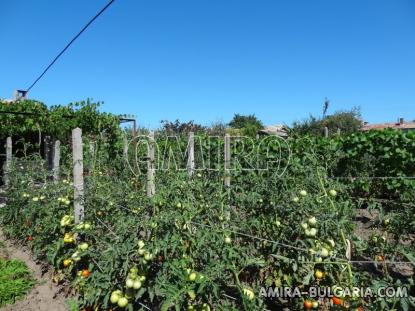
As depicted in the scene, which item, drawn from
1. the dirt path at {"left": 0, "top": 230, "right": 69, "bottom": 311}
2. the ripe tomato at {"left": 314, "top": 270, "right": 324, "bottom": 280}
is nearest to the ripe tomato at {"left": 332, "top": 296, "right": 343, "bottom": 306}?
the ripe tomato at {"left": 314, "top": 270, "right": 324, "bottom": 280}

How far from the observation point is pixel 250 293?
1975 mm

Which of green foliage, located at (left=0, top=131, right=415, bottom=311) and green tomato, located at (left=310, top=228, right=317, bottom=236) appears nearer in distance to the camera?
green foliage, located at (left=0, top=131, right=415, bottom=311)

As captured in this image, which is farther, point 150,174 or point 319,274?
point 150,174

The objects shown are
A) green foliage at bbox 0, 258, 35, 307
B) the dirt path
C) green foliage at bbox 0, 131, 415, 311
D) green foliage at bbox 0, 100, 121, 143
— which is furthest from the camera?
green foliage at bbox 0, 100, 121, 143

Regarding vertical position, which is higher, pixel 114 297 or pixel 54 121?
pixel 54 121

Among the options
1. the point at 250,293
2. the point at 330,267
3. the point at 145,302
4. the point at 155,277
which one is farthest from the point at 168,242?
the point at 330,267

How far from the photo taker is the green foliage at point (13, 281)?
10.4 feet

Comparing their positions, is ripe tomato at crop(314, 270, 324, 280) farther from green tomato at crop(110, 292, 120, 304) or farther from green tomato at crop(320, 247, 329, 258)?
green tomato at crop(110, 292, 120, 304)

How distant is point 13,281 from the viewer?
3.37m

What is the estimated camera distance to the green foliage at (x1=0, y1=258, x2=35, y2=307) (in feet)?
10.4

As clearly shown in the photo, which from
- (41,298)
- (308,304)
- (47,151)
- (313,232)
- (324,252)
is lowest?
(41,298)

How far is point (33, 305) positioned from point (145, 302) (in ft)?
4.62

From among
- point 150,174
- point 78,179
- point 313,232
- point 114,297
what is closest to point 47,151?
point 78,179

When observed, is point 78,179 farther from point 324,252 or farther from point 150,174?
point 324,252
